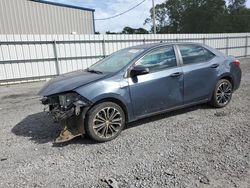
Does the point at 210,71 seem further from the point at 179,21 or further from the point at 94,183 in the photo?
the point at 179,21

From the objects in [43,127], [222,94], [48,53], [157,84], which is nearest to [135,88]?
[157,84]

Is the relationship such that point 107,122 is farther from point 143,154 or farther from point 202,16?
point 202,16

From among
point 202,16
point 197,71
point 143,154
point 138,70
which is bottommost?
point 143,154

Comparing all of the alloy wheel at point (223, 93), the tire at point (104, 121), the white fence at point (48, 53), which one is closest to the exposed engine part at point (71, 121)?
the tire at point (104, 121)

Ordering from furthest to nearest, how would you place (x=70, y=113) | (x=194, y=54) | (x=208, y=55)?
1. (x=208, y=55)
2. (x=194, y=54)
3. (x=70, y=113)

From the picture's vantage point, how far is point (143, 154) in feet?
11.4

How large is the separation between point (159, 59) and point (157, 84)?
528mm

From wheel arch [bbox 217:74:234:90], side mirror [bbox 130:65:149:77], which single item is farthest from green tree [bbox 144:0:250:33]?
side mirror [bbox 130:65:149:77]

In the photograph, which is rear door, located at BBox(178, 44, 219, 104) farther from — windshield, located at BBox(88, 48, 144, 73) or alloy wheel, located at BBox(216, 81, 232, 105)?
windshield, located at BBox(88, 48, 144, 73)

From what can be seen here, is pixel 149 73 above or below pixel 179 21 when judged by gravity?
below

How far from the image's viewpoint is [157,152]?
3.52m

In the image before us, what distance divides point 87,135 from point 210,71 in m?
2.90

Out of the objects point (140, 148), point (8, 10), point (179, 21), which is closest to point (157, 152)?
point (140, 148)

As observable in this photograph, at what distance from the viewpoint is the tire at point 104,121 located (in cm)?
386
